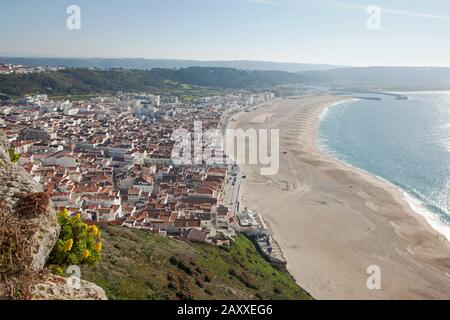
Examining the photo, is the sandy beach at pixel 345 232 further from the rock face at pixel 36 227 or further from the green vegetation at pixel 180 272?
the rock face at pixel 36 227

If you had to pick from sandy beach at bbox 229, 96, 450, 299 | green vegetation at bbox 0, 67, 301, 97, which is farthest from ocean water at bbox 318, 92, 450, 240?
green vegetation at bbox 0, 67, 301, 97

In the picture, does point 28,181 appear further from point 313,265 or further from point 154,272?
point 313,265

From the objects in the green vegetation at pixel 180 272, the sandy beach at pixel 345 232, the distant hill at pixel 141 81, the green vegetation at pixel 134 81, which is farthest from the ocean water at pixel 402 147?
the green vegetation at pixel 134 81

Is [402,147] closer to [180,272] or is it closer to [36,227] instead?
[180,272]

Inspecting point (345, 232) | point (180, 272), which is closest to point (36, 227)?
point (180, 272)

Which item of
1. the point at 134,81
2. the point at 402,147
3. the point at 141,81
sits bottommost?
the point at 402,147
